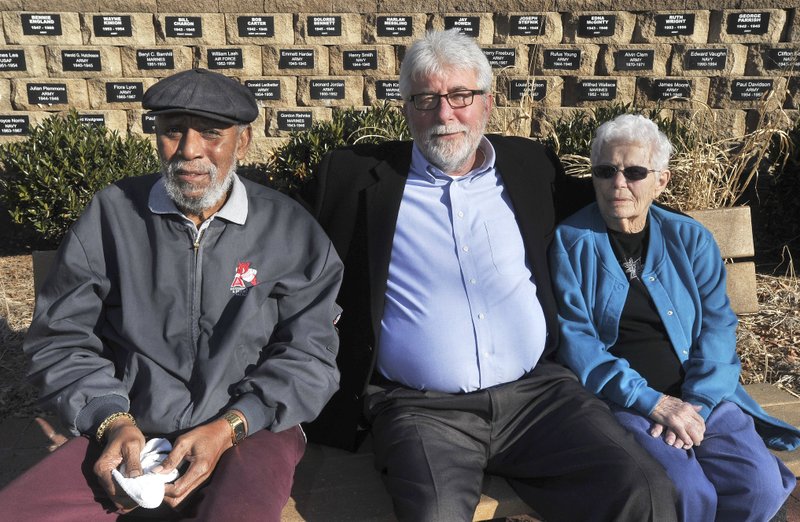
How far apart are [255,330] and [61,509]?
77cm

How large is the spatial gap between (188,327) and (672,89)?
5778mm

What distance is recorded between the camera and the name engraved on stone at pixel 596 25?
6785mm

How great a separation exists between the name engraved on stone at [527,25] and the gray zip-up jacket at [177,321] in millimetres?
4864

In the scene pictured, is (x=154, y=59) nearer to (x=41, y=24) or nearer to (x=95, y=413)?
(x=41, y=24)

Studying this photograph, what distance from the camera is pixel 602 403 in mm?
2711

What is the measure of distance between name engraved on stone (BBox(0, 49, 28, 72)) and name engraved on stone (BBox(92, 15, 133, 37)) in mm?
698

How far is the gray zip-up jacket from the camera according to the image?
238 centimetres

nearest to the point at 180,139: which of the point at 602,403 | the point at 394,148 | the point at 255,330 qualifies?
the point at 255,330

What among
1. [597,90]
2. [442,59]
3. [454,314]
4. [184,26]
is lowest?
[454,314]

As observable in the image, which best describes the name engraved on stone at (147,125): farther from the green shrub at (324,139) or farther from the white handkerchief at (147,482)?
the white handkerchief at (147,482)

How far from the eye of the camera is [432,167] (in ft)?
9.83

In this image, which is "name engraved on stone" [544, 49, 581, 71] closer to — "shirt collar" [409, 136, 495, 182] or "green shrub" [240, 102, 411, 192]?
"green shrub" [240, 102, 411, 192]

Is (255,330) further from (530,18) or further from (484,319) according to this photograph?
(530,18)

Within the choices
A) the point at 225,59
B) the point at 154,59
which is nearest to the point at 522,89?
the point at 225,59
